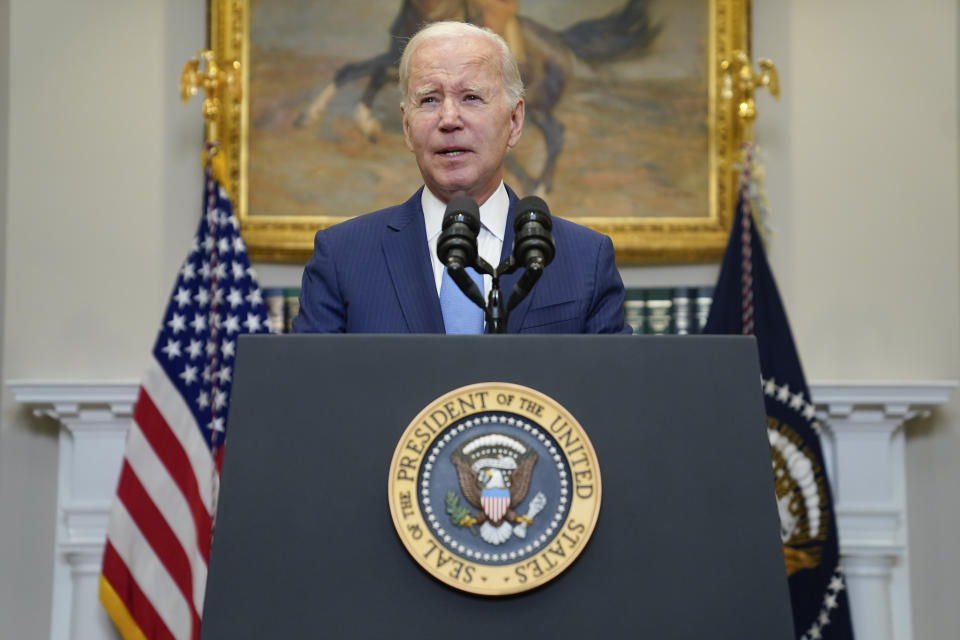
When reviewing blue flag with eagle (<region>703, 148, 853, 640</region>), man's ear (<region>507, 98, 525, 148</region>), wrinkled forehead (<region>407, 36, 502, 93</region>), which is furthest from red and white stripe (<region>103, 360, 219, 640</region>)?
wrinkled forehead (<region>407, 36, 502, 93</region>)

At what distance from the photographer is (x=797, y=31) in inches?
186

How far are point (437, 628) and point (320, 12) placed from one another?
12.7ft

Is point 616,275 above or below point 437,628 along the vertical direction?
above

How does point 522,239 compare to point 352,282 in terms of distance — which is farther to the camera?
point 352,282

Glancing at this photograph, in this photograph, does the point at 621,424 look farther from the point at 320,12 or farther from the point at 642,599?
the point at 320,12

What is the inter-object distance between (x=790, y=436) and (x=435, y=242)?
259 cm

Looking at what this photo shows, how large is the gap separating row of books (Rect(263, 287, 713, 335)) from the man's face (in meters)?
2.47

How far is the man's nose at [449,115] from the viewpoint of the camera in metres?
2.12

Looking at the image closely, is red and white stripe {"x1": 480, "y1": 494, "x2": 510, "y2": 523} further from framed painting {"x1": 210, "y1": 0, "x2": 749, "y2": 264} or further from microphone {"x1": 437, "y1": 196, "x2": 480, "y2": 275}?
framed painting {"x1": 210, "y1": 0, "x2": 749, "y2": 264}

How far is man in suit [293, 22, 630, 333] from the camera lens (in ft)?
6.52

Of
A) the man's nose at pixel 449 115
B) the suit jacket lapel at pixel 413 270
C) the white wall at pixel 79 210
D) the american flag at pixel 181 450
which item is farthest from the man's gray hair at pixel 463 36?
the white wall at pixel 79 210

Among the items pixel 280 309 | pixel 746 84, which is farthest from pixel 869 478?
pixel 280 309

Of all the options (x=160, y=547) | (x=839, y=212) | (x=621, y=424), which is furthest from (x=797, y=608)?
(x=621, y=424)

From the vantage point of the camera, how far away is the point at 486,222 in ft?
7.11
